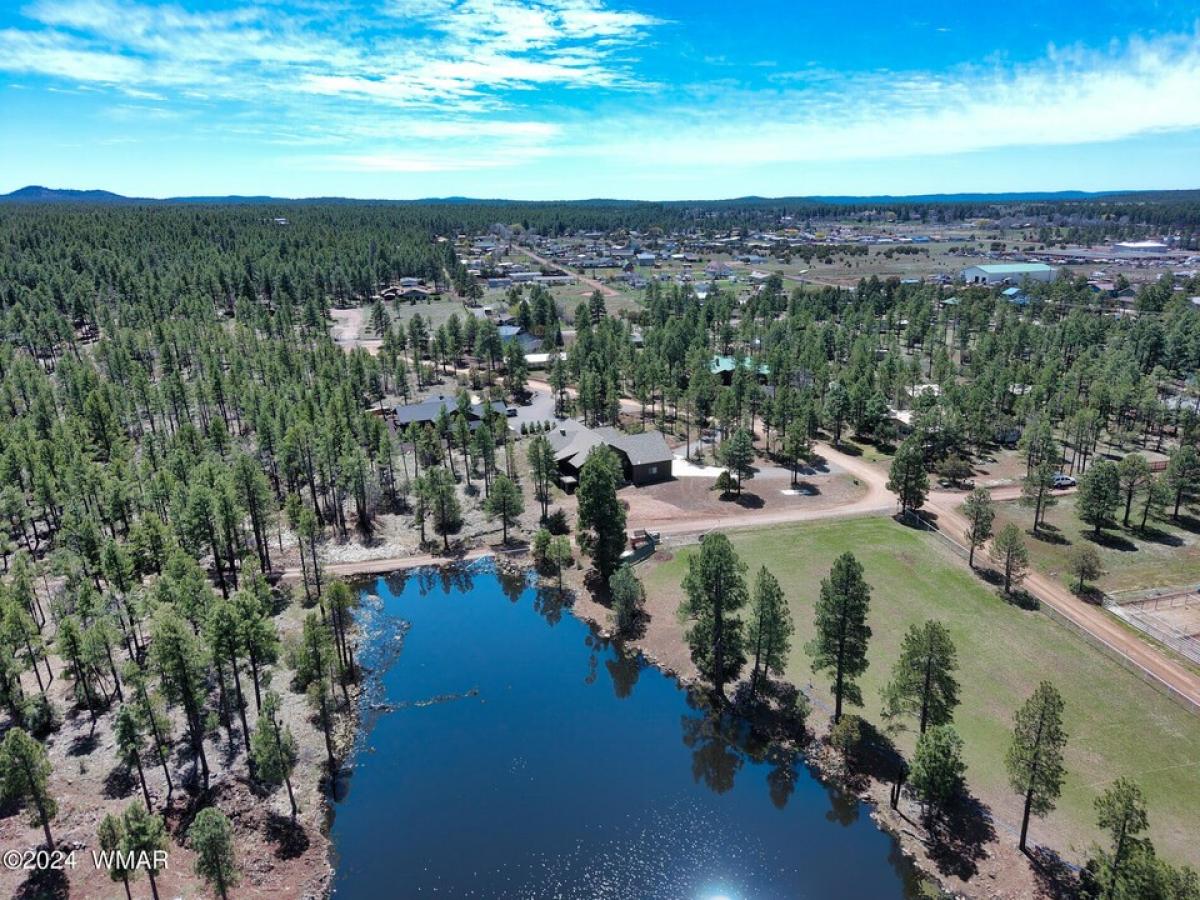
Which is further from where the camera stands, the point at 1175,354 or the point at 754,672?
the point at 1175,354

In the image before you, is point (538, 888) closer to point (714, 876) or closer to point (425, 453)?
point (714, 876)

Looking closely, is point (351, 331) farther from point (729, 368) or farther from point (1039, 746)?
point (1039, 746)

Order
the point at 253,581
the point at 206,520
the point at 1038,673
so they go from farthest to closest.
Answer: the point at 206,520
the point at 253,581
the point at 1038,673

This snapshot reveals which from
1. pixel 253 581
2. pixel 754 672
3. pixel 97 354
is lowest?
pixel 754 672

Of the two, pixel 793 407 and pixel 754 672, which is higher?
pixel 793 407

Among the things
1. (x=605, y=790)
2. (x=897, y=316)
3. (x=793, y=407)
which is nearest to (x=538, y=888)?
(x=605, y=790)

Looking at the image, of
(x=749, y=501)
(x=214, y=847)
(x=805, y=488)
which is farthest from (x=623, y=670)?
(x=805, y=488)

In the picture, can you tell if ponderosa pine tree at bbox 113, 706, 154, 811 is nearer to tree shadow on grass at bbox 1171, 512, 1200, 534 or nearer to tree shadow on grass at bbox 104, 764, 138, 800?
tree shadow on grass at bbox 104, 764, 138, 800
